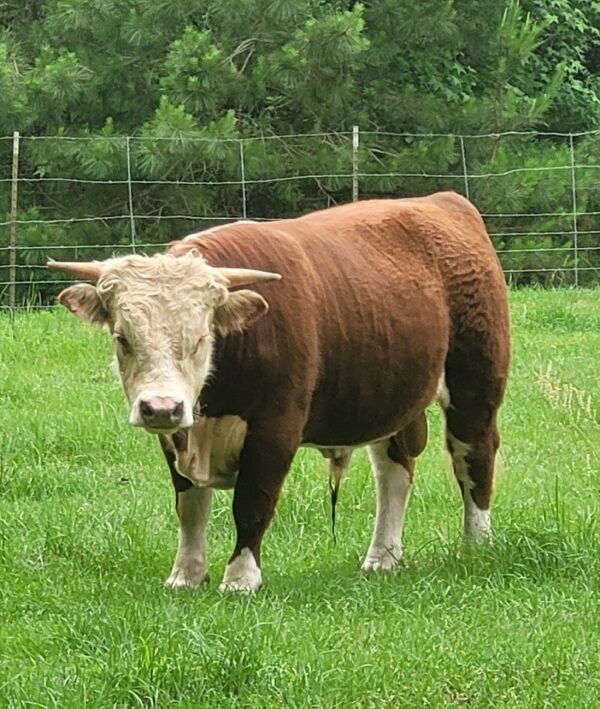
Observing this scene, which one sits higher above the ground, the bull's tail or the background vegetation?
the background vegetation

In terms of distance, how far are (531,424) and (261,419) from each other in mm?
3683

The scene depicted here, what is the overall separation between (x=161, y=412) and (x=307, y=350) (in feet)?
2.65

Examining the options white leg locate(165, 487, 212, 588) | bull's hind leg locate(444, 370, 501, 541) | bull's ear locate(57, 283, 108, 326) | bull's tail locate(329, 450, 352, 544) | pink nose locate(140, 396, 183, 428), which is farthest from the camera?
bull's hind leg locate(444, 370, 501, 541)

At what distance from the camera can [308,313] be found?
4.95 meters

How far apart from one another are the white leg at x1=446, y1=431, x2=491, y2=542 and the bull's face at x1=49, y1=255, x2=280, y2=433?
1.57 metres

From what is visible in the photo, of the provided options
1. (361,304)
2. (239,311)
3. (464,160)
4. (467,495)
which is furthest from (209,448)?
(464,160)

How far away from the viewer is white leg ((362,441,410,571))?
5.52 m

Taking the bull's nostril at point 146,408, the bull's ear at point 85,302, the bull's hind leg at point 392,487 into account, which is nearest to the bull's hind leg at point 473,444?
the bull's hind leg at point 392,487

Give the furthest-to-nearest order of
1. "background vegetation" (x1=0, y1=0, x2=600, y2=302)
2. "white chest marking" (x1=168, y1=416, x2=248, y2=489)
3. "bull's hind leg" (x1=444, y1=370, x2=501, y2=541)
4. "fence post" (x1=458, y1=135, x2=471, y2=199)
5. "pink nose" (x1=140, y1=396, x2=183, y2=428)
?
"fence post" (x1=458, y1=135, x2=471, y2=199), "background vegetation" (x1=0, y1=0, x2=600, y2=302), "bull's hind leg" (x1=444, y1=370, x2=501, y2=541), "white chest marking" (x1=168, y1=416, x2=248, y2=489), "pink nose" (x1=140, y1=396, x2=183, y2=428)

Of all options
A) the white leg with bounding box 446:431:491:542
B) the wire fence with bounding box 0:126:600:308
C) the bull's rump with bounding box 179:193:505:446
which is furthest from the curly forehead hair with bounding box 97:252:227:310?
the wire fence with bounding box 0:126:600:308

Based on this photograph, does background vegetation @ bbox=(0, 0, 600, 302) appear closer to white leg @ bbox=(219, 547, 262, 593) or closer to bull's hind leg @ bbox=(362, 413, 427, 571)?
bull's hind leg @ bbox=(362, 413, 427, 571)

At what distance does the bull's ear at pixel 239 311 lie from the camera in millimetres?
4586

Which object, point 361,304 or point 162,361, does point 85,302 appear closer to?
point 162,361

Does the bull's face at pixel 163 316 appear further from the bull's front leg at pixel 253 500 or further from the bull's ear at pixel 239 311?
the bull's front leg at pixel 253 500
